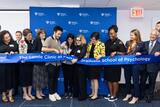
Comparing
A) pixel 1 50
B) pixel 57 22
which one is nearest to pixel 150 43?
pixel 57 22

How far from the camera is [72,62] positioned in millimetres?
6117

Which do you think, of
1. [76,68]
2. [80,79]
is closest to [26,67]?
[76,68]

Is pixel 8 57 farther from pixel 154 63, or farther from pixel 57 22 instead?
pixel 154 63

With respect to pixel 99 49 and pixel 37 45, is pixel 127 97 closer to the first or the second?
pixel 99 49

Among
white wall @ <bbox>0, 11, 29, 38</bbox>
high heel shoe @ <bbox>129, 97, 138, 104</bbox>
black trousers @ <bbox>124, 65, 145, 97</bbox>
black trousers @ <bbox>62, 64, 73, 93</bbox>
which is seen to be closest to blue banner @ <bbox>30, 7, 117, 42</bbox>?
black trousers @ <bbox>62, 64, 73, 93</bbox>

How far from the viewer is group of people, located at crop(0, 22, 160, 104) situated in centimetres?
598

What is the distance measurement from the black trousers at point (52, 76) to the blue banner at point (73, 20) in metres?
0.90

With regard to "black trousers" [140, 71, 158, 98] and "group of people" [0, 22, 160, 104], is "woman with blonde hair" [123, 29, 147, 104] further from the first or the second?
"black trousers" [140, 71, 158, 98]

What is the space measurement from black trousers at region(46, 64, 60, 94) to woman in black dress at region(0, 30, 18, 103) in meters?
0.76

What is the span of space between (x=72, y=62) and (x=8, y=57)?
4.37 feet

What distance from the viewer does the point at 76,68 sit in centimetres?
626

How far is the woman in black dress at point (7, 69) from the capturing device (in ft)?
19.4

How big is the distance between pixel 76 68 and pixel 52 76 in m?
0.55

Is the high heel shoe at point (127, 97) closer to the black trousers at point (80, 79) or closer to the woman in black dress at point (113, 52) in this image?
the woman in black dress at point (113, 52)
